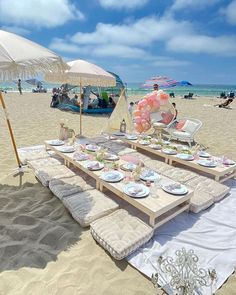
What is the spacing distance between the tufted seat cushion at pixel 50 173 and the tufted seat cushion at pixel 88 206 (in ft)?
2.67

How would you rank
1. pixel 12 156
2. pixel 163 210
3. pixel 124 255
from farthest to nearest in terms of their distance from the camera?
pixel 12 156 → pixel 163 210 → pixel 124 255

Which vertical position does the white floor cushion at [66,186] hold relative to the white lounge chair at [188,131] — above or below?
below

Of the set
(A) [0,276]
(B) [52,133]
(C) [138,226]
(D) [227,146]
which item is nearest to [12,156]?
(B) [52,133]

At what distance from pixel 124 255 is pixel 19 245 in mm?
1429

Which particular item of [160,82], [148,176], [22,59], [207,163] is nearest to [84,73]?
[22,59]

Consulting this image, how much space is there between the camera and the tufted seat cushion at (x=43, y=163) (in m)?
4.93

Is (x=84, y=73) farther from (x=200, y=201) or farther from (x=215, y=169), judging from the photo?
(x=200, y=201)

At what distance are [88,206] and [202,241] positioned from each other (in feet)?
5.84

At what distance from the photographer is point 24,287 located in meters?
2.42

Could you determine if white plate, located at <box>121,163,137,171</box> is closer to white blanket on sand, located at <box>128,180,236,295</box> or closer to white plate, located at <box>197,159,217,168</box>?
white blanket on sand, located at <box>128,180,236,295</box>

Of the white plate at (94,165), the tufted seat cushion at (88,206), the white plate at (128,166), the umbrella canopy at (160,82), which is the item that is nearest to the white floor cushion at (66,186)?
the tufted seat cushion at (88,206)

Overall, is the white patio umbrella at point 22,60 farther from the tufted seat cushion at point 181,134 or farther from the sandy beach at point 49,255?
the tufted seat cushion at point 181,134

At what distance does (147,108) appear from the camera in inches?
342

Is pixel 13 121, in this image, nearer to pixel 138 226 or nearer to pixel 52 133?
pixel 52 133
